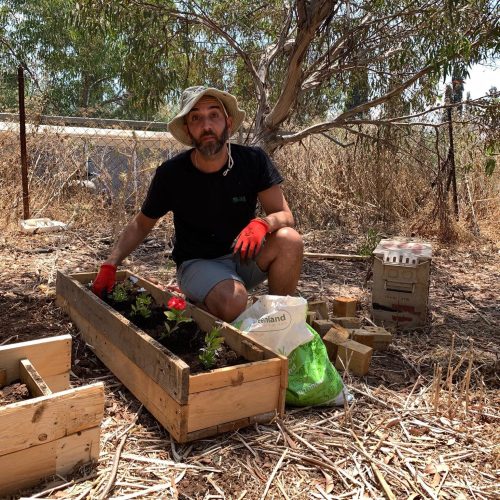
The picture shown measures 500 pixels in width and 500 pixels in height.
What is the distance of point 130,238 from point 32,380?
4.30ft

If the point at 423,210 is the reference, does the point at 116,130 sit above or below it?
above

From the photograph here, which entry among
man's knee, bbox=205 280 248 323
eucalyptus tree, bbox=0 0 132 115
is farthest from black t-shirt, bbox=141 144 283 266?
eucalyptus tree, bbox=0 0 132 115

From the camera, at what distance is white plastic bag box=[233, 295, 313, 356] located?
7.81 feet

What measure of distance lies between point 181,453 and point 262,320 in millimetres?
697

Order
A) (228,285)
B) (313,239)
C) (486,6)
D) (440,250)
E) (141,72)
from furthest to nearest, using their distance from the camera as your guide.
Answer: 1. (313,239)
2. (440,250)
3. (141,72)
4. (486,6)
5. (228,285)

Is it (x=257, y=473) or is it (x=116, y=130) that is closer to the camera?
(x=257, y=473)

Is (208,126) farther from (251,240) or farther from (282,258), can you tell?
(282,258)

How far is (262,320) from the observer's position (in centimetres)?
241

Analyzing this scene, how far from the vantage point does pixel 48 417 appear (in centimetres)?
169

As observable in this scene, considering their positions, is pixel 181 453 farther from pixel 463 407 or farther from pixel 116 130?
pixel 116 130

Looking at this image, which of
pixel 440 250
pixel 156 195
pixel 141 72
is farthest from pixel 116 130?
pixel 440 250

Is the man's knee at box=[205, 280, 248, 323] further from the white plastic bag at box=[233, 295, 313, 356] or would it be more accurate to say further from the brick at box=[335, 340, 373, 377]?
the brick at box=[335, 340, 373, 377]

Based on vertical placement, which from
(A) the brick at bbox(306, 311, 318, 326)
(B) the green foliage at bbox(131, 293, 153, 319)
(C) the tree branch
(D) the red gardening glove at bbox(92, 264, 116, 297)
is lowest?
(A) the brick at bbox(306, 311, 318, 326)

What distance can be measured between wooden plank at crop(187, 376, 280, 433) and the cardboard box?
162 centimetres
